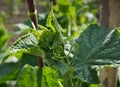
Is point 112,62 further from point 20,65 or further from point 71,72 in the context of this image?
point 20,65

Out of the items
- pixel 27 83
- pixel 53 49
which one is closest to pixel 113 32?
pixel 53 49

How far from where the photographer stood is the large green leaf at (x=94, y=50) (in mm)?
796

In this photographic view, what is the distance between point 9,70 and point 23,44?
4.66 ft

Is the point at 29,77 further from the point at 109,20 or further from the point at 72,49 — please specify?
the point at 109,20

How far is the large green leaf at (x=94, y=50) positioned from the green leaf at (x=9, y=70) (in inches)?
52.1

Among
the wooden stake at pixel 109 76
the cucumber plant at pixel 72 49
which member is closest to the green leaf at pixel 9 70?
the wooden stake at pixel 109 76

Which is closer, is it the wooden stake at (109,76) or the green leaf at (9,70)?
the wooden stake at (109,76)

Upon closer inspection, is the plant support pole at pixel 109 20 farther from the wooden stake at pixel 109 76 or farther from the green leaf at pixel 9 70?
the green leaf at pixel 9 70

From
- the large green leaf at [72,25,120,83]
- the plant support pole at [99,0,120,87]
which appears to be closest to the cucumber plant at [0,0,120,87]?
the large green leaf at [72,25,120,83]

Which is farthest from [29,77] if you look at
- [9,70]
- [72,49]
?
[9,70]

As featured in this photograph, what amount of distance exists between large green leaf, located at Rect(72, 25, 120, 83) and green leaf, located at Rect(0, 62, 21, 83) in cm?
132

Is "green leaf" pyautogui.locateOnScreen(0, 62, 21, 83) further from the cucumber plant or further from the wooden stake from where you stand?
the cucumber plant

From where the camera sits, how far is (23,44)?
2.57 feet

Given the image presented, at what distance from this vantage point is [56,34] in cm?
81
